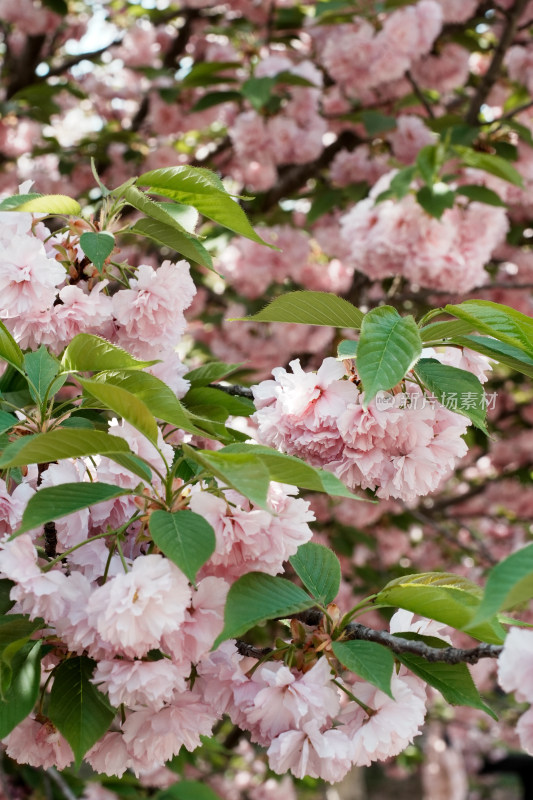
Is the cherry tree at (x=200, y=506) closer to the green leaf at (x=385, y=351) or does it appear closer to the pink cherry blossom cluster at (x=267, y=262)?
the green leaf at (x=385, y=351)

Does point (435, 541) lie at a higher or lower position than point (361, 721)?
lower

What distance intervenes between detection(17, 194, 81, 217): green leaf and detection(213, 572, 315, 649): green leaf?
49 cm

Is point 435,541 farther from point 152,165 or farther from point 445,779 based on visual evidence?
point 445,779

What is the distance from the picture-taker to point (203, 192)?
97cm

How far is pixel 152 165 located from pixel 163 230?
2627 millimetres

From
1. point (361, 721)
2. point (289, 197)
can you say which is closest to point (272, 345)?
point (289, 197)

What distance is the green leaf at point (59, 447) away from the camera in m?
0.71

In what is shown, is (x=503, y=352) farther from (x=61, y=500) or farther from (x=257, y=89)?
(x=257, y=89)

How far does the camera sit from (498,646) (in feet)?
2.39

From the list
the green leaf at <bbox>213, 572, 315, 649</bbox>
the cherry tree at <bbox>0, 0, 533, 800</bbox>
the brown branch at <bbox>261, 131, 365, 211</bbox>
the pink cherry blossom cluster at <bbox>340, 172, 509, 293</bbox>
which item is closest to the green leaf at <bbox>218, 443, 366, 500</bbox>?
the cherry tree at <bbox>0, 0, 533, 800</bbox>

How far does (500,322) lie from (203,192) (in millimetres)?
376

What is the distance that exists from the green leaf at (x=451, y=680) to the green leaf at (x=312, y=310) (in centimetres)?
36

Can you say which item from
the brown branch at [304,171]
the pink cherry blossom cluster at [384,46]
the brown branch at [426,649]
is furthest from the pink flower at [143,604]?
the brown branch at [304,171]

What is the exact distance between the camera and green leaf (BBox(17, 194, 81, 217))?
95 centimetres
